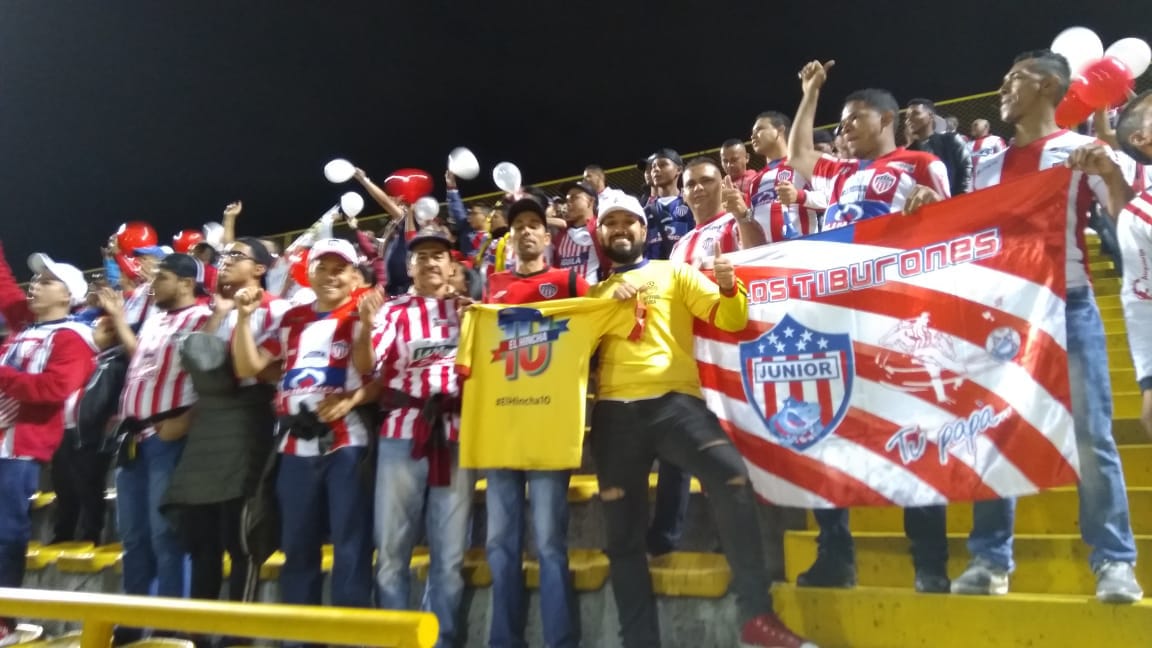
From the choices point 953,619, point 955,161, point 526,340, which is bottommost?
point 953,619

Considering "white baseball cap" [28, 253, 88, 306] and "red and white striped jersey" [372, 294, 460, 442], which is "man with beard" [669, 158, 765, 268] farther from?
"white baseball cap" [28, 253, 88, 306]

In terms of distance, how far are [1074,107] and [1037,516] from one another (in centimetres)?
289

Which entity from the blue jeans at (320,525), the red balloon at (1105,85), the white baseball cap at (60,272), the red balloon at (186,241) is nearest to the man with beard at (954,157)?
the red balloon at (1105,85)

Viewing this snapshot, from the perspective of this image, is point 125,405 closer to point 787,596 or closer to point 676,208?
point 787,596

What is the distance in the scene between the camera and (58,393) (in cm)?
514

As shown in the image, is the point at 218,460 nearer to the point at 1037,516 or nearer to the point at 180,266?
the point at 180,266

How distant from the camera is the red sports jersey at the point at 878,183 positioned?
3.89m

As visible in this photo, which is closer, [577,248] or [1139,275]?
[1139,275]

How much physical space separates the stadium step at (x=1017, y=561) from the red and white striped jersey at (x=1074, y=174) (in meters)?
1.06

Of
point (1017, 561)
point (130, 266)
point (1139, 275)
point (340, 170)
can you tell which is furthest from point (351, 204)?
point (1139, 275)

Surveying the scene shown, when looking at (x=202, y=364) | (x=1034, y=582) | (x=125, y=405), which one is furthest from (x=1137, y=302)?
(x=125, y=405)

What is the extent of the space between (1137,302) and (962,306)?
615mm

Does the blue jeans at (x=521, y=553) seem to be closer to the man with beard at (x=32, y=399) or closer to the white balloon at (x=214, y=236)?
the man with beard at (x=32, y=399)

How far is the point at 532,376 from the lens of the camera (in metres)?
3.98
